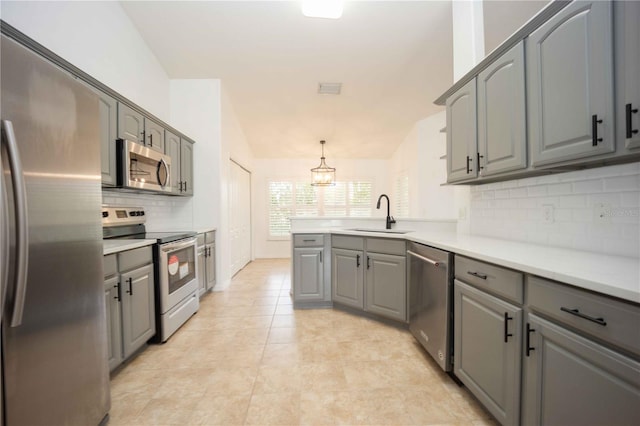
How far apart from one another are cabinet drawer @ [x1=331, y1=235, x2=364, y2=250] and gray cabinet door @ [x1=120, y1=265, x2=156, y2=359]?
1764mm

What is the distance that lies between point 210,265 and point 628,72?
3902 mm

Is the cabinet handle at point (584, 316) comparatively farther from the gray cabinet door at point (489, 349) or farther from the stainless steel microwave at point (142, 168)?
the stainless steel microwave at point (142, 168)

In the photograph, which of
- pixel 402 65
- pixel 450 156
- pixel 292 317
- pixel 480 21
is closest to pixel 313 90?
pixel 402 65

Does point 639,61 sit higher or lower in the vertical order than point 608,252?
higher

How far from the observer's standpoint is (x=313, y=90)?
4.12 meters

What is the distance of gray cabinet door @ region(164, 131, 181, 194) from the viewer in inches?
123

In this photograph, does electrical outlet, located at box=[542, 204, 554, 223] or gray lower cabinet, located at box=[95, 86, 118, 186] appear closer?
electrical outlet, located at box=[542, 204, 554, 223]

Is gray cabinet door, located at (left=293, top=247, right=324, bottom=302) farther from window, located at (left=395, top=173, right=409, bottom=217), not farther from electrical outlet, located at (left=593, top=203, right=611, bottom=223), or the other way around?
window, located at (left=395, top=173, right=409, bottom=217)

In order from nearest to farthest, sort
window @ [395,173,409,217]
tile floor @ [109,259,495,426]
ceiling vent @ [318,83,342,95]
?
1. tile floor @ [109,259,495,426]
2. ceiling vent @ [318,83,342,95]
3. window @ [395,173,409,217]

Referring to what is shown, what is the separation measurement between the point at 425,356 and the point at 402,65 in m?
3.44

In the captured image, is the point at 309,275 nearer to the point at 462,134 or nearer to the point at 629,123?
the point at 462,134

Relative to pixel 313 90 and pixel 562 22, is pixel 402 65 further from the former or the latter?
pixel 562 22

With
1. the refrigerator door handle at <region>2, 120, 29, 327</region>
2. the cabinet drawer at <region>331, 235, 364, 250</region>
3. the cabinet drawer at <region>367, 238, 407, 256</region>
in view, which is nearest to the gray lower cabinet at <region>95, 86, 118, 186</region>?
the refrigerator door handle at <region>2, 120, 29, 327</region>

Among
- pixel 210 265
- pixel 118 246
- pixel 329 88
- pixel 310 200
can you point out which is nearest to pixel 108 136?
pixel 118 246
